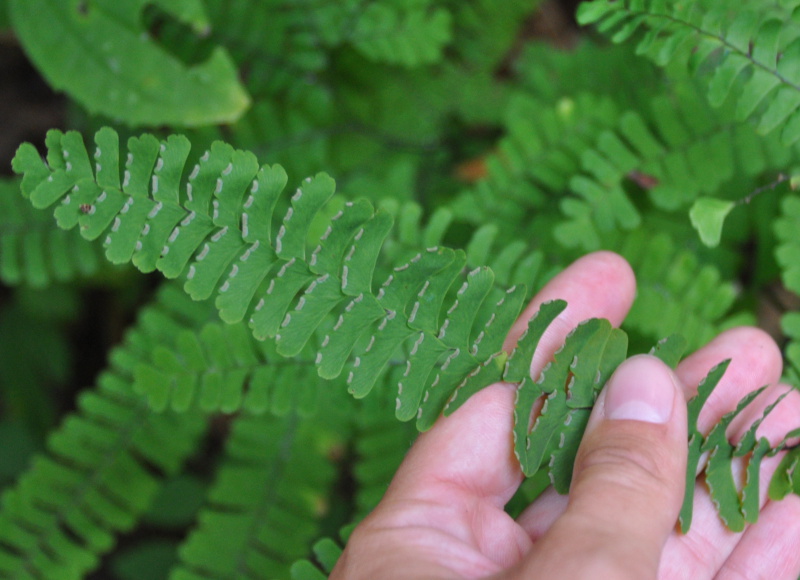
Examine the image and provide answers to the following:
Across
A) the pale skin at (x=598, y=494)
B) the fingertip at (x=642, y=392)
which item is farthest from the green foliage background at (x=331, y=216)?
the fingertip at (x=642, y=392)

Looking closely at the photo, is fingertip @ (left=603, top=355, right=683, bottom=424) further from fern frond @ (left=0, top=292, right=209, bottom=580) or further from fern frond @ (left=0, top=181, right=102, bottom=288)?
fern frond @ (left=0, top=181, right=102, bottom=288)

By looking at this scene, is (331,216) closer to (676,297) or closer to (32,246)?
(676,297)

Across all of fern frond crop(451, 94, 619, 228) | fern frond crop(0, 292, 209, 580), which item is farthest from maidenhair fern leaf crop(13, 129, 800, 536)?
fern frond crop(0, 292, 209, 580)

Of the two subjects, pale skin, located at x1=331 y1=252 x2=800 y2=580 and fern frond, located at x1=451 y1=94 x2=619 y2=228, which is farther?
fern frond, located at x1=451 y1=94 x2=619 y2=228

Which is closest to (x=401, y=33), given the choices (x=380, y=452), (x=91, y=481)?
(x=380, y=452)

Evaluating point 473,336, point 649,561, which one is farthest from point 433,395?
point 649,561

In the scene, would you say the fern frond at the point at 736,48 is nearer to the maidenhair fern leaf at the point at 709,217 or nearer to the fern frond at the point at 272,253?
the maidenhair fern leaf at the point at 709,217
